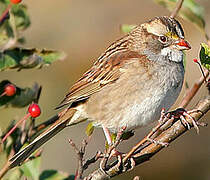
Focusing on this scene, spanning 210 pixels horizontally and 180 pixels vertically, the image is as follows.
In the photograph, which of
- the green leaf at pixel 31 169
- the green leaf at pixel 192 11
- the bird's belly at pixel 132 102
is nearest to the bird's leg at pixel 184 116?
the bird's belly at pixel 132 102

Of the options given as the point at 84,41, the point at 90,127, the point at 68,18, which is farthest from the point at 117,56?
the point at 68,18

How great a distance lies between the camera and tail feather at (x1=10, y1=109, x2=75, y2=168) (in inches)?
112

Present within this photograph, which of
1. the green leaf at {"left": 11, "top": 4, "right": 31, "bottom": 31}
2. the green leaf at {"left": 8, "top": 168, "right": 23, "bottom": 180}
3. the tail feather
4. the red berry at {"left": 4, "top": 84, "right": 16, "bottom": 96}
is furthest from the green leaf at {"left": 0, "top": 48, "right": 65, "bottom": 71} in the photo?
the green leaf at {"left": 8, "top": 168, "right": 23, "bottom": 180}

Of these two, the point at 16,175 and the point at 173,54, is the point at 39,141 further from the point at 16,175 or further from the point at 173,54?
the point at 173,54

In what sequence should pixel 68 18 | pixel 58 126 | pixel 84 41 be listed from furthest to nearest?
pixel 68 18, pixel 84 41, pixel 58 126

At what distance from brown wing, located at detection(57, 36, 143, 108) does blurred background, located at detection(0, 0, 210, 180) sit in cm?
67

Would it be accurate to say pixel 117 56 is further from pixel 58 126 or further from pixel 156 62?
pixel 58 126

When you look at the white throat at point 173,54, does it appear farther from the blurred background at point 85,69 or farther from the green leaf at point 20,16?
the green leaf at point 20,16

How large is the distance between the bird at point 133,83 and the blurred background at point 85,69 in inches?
24.7

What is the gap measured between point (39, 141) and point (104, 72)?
68 centimetres

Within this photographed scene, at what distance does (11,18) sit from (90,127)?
0.71m

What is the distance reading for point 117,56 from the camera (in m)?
3.68

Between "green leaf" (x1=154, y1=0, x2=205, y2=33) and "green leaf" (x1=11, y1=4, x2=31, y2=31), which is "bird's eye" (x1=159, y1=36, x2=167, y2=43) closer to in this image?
"green leaf" (x1=154, y1=0, x2=205, y2=33)

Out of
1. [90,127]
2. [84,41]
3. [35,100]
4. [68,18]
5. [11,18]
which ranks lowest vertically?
[90,127]
